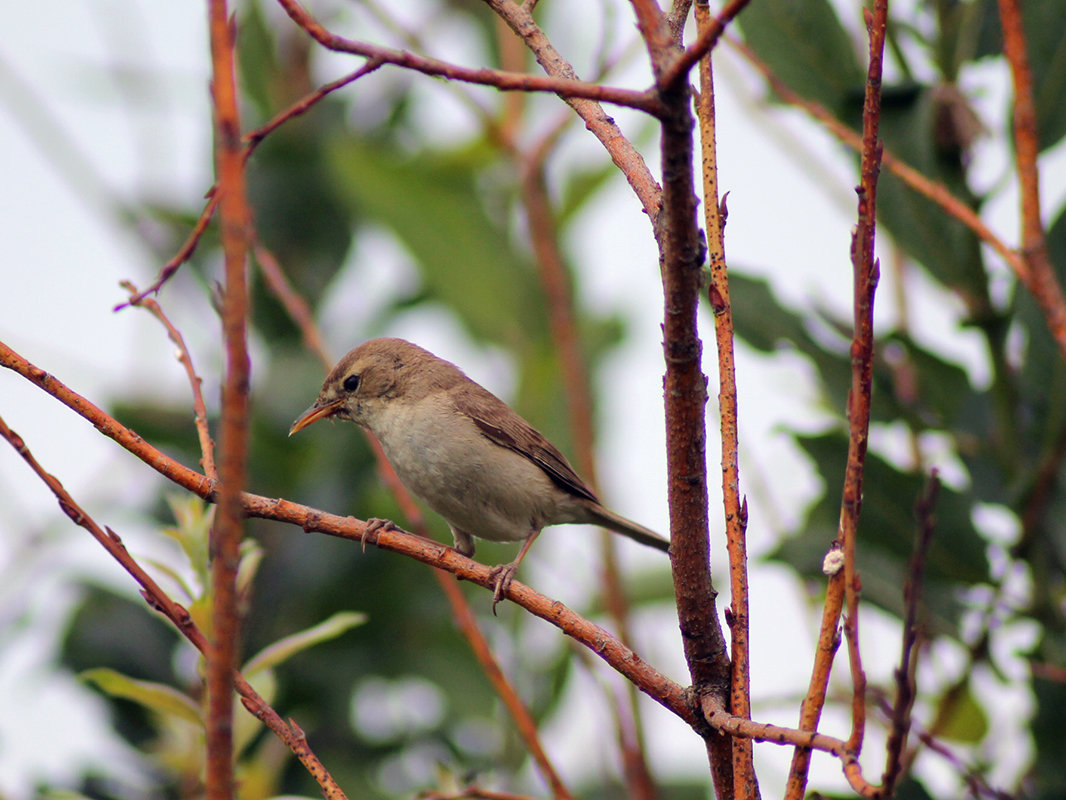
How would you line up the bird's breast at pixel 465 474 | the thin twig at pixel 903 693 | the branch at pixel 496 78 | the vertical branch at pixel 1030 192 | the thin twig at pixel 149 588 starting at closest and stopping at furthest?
the thin twig at pixel 903 693
the branch at pixel 496 78
the thin twig at pixel 149 588
the vertical branch at pixel 1030 192
the bird's breast at pixel 465 474

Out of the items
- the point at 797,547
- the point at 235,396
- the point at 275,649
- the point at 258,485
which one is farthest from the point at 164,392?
the point at 235,396

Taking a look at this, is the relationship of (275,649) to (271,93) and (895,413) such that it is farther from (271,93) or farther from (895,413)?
(271,93)

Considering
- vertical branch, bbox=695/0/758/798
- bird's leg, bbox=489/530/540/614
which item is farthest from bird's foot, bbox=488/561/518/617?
vertical branch, bbox=695/0/758/798

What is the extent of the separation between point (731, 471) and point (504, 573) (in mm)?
1461

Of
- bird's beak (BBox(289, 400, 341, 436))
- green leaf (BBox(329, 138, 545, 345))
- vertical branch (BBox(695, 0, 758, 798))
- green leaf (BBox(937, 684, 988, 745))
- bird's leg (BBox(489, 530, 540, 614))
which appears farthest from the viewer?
green leaf (BBox(329, 138, 545, 345))

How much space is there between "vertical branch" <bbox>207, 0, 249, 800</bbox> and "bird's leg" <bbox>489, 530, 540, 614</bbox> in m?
1.28

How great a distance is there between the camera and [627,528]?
15.6ft

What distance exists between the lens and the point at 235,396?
135 cm

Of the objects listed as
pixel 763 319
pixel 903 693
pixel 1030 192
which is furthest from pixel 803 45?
pixel 903 693

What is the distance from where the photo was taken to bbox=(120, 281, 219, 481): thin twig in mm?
2373

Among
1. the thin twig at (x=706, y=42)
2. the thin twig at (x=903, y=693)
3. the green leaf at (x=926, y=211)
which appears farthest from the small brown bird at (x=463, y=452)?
the thin twig at (x=706, y=42)

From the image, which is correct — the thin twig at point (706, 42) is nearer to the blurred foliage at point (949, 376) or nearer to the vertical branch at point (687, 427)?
the vertical branch at point (687, 427)

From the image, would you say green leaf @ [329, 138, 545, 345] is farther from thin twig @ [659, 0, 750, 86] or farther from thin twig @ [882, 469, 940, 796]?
thin twig @ [882, 469, 940, 796]

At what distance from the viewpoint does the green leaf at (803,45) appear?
3.76 meters
